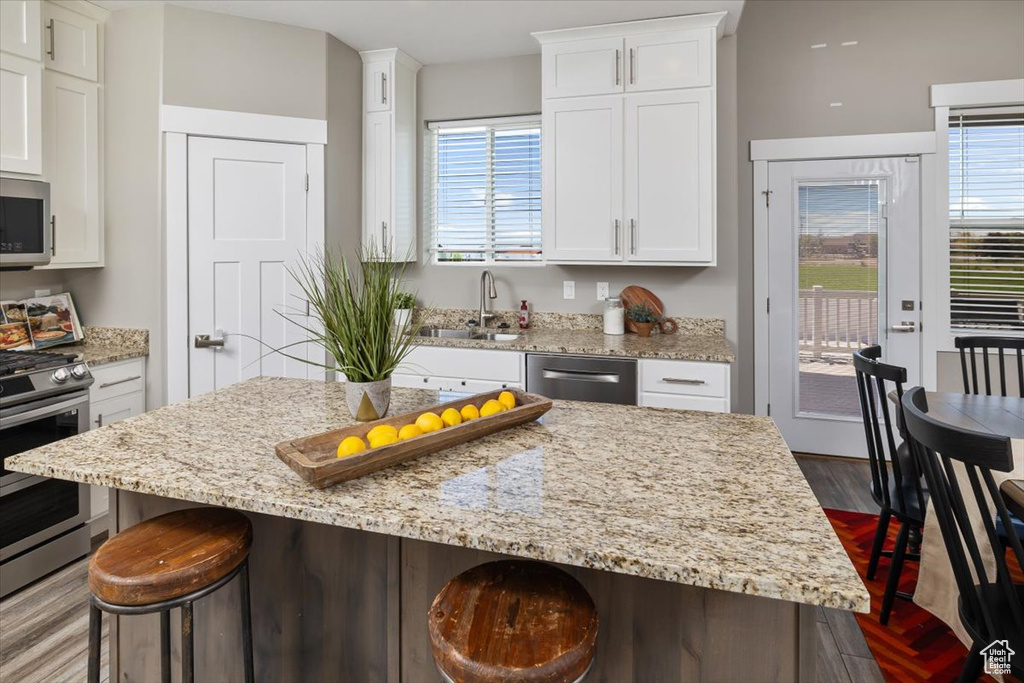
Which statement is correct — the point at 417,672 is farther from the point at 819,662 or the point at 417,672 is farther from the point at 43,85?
the point at 43,85

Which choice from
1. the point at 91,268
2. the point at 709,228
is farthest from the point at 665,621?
the point at 91,268

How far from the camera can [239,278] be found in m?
3.42

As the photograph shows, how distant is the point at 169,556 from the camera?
1.27m

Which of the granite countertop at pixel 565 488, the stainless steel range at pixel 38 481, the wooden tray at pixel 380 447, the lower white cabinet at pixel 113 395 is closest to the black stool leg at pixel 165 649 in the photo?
the granite countertop at pixel 565 488

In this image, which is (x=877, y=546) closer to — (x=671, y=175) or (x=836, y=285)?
(x=836, y=285)

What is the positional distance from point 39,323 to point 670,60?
3.70m

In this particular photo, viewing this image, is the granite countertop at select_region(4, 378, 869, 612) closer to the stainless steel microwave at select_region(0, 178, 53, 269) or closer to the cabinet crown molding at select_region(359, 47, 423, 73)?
the stainless steel microwave at select_region(0, 178, 53, 269)

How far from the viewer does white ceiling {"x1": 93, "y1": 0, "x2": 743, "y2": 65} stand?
126 inches

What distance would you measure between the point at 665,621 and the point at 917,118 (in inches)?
152

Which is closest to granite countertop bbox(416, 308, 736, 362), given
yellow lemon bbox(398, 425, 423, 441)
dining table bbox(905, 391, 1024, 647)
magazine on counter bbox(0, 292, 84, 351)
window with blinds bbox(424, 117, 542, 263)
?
window with blinds bbox(424, 117, 542, 263)

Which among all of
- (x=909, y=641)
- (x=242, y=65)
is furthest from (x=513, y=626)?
(x=242, y=65)

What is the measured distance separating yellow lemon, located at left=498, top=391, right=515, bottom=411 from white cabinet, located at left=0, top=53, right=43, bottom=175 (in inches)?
106

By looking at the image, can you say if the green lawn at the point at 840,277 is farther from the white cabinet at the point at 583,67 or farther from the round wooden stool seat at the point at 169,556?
the round wooden stool seat at the point at 169,556

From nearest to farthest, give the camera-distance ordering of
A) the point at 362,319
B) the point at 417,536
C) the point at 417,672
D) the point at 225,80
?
the point at 417,536
the point at 417,672
the point at 362,319
the point at 225,80
